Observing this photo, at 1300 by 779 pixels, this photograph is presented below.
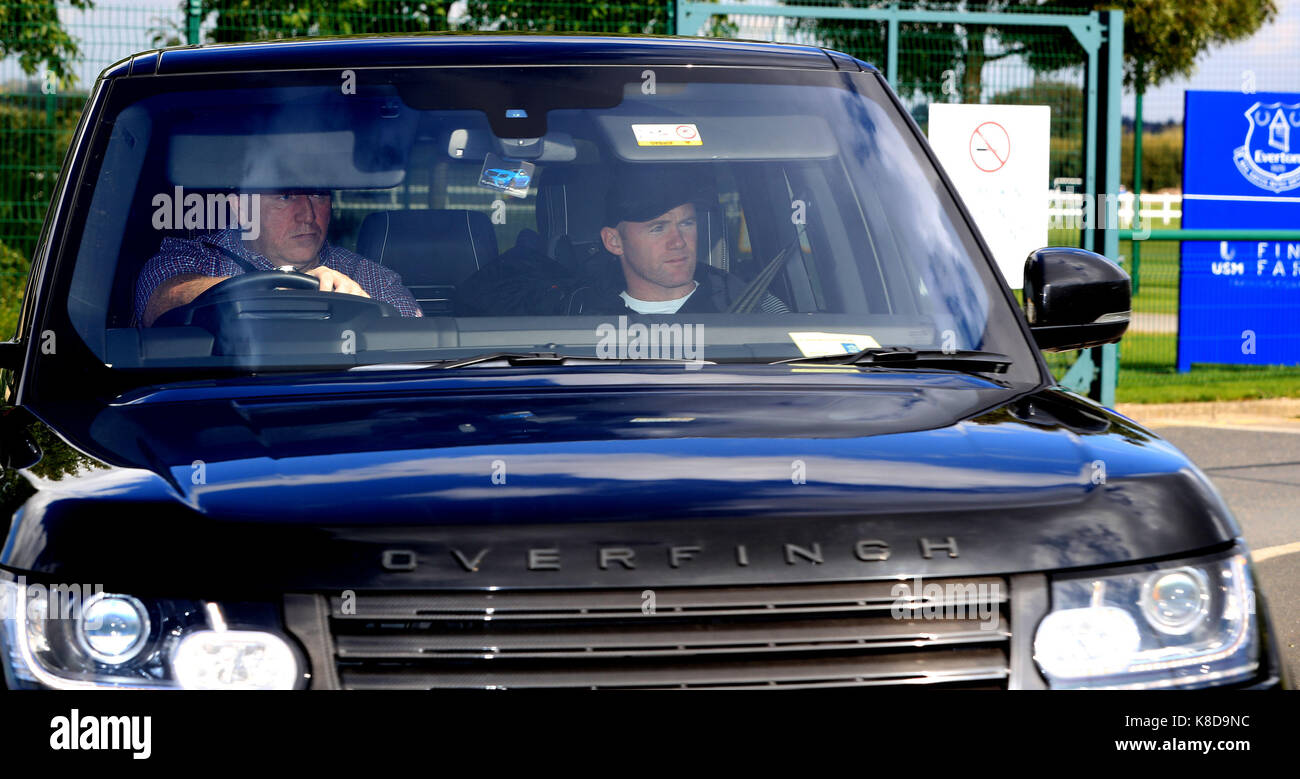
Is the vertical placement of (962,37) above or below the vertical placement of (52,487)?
above

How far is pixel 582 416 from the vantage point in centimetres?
252

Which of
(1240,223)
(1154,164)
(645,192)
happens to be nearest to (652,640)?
(645,192)

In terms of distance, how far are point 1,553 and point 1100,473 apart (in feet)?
5.19

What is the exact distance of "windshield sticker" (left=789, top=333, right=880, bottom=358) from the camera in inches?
126

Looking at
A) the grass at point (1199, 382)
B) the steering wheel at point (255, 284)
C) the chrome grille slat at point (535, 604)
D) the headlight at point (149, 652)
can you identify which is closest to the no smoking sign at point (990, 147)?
the grass at point (1199, 382)

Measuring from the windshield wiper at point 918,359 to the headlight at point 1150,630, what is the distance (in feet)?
2.79

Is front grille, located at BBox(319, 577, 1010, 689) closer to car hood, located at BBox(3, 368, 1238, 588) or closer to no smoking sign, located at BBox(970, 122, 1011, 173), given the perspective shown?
car hood, located at BBox(3, 368, 1238, 588)

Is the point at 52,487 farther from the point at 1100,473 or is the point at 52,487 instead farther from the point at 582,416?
the point at 1100,473

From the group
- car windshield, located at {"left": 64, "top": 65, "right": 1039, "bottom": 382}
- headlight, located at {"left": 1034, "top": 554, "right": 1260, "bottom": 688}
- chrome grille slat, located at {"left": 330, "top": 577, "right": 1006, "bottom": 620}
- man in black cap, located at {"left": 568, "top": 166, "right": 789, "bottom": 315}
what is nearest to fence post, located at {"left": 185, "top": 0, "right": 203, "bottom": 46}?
car windshield, located at {"left": 64, "top": 65, "right": 1039, "bottom": 382}

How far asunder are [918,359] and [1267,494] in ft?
23.8

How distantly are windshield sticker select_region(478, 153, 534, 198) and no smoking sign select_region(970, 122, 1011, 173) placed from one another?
811cm

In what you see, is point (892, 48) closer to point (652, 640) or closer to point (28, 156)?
point (28, 156)

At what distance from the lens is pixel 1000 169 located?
11.5 metres
